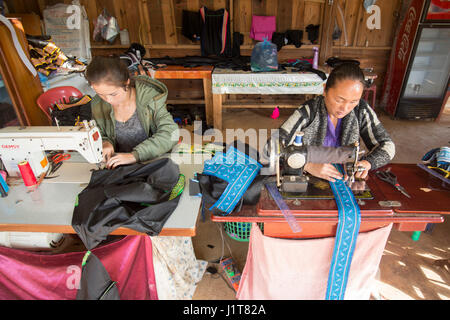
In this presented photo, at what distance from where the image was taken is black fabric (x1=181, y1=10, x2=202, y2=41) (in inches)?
174

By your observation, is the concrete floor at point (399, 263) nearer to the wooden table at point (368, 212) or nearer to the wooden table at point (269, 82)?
the wooden table at point (368, 212)

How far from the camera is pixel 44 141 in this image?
1.35m

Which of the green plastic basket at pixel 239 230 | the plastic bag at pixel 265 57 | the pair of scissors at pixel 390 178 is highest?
the plastic bag at pixel 265 57

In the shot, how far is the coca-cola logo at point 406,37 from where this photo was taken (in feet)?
13.4

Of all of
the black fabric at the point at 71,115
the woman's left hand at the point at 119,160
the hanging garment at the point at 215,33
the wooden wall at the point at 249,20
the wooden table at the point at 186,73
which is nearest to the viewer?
the woman's left hand at the point at 119,160

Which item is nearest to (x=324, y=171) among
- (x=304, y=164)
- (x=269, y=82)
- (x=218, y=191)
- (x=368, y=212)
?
(x=304, y=164)

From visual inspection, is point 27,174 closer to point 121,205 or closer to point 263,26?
point 121,205

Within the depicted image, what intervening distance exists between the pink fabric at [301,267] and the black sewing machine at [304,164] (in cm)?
22

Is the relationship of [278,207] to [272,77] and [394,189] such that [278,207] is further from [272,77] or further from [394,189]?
[272,77]

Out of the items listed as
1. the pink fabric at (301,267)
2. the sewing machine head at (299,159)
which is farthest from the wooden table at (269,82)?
the pink fabric at (301,267)

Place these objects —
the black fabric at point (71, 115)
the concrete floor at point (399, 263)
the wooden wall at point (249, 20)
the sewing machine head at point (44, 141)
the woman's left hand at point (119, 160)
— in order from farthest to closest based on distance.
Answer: the wooden wall at point (249, 20) → the black fabric at point (71, 115) → the concrete floor at point (399, 263) → the woman's left hand at point (119, 160) → the sewing machine head at point (44, 141)

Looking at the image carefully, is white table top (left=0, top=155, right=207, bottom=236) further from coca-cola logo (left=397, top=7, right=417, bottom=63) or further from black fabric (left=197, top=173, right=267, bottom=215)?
coca-cola logo (left=397, top=7, right=417, bottom=63)

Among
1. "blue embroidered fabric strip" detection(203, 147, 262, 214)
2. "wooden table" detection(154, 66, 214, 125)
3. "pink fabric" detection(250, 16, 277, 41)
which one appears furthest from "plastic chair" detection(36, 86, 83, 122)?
"pink fabric" detection(250, 16, 277, 41)

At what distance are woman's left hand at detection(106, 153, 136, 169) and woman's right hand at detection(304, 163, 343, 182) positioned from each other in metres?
0.95
